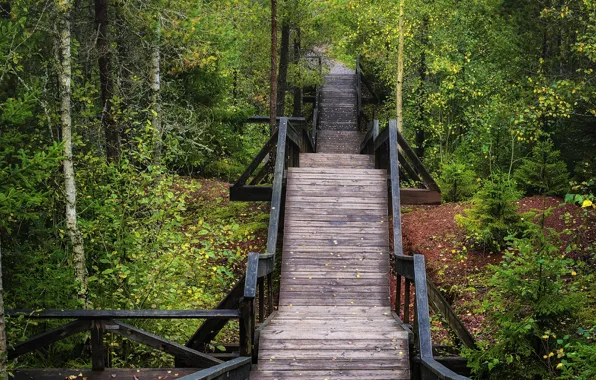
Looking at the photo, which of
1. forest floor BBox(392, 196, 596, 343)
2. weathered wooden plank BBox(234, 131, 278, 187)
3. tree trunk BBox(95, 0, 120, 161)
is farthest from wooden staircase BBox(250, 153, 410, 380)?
tree trunk BBox(95, 0, 120, 161)

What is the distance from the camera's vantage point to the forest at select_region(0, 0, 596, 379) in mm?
6672

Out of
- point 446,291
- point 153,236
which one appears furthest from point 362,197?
point 153,236

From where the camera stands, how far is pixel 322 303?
8906 mm

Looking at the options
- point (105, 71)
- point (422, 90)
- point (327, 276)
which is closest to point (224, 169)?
point (422, 90)

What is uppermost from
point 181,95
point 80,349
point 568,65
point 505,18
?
point 505,18

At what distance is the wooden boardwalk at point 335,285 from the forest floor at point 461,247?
183 cm

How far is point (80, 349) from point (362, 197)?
589 cm

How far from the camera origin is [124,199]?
7.98m

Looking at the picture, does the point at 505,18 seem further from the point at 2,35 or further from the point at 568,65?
the point at 2,35

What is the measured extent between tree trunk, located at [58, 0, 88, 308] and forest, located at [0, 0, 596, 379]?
0.03m

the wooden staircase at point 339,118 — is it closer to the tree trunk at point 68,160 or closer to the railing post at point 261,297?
the railing post at point 261,297

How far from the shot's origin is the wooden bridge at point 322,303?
21.6 ft

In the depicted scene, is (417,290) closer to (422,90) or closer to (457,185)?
(457,185)

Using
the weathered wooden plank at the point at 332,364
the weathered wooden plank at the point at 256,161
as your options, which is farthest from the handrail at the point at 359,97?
the weathered wooden plank at the point at 332,364
